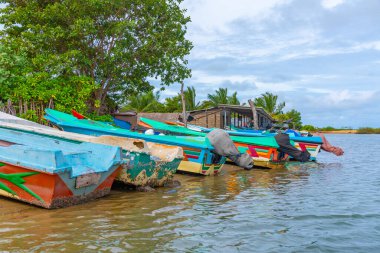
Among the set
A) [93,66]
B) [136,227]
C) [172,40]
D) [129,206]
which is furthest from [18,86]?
[136,227]

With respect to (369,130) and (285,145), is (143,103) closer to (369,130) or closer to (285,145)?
(285,145)

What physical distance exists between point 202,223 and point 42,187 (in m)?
2.59

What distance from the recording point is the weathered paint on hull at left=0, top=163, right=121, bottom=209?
6.25 meters

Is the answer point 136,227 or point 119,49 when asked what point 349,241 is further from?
point 119,49

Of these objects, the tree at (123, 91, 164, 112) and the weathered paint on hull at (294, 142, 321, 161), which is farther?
the tree at (123, 91, 164, 112)

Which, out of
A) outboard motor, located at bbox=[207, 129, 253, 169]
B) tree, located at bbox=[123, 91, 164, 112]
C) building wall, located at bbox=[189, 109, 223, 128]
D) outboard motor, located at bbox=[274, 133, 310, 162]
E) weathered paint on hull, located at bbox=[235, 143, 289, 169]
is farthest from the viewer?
tree, located at bbox=[123, 91, 164, 112]

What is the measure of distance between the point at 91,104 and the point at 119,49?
3.32 m

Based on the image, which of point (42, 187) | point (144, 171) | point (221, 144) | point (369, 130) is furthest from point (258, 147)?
point (369, 130)

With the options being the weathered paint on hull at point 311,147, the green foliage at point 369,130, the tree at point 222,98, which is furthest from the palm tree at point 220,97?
the green foliage at point 369,130

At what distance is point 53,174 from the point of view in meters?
6.00

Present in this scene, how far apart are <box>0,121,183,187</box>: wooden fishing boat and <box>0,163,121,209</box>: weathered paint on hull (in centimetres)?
119

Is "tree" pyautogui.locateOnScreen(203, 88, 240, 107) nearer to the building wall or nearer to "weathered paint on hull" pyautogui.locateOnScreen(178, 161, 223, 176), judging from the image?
the building wall

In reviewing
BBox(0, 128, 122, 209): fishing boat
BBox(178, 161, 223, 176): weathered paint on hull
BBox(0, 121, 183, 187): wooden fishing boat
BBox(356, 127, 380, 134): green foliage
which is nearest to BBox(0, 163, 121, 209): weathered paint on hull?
BBox(0, 128, 122, 209): fishing boat

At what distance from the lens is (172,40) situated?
18578 mm
